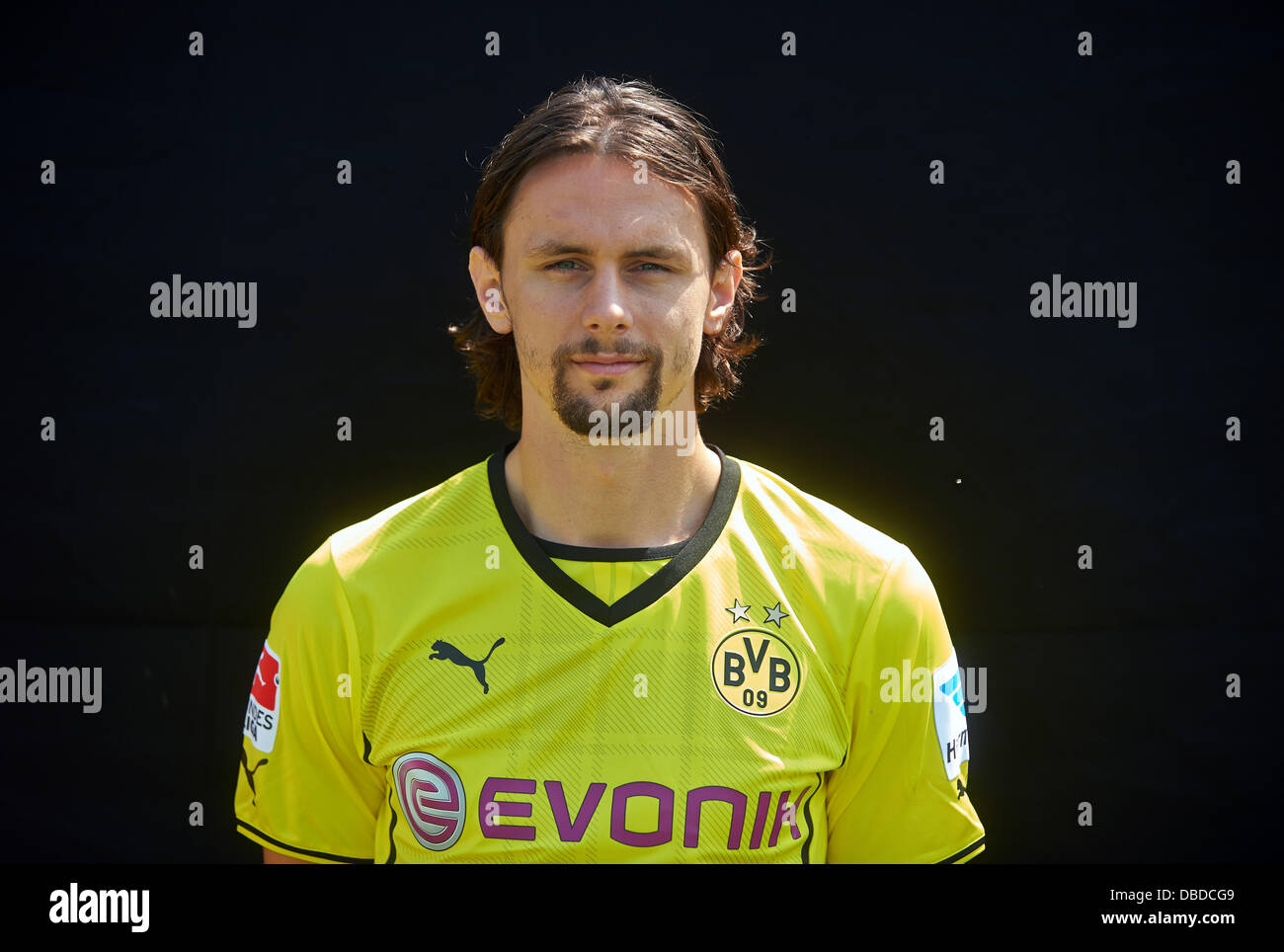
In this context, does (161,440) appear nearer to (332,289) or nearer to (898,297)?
(332,289)

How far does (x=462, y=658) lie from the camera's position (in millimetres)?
1766

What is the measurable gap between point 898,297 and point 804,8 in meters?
0.72

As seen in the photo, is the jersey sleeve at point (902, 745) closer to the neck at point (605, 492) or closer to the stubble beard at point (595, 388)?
the neck at point (605, 492)

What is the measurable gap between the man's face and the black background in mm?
846

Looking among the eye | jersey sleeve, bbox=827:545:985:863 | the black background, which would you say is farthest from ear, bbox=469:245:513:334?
jersey sleeve, bbox=827:545:985:863

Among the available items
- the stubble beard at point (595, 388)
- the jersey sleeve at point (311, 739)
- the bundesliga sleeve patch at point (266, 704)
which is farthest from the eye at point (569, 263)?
the bundesliga sleeve patch at point (266, 704)

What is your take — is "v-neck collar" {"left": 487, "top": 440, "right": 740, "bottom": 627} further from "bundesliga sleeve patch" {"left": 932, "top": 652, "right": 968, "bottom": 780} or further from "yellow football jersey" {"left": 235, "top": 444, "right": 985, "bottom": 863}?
"bundesliga sleeve patch" {"left": 932, "top": 652, "right": 968, "bottom": 780}

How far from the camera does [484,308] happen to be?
6.36 ft

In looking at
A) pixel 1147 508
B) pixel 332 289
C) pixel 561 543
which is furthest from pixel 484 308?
pixel 1147 508

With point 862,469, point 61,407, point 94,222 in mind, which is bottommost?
point 862,469

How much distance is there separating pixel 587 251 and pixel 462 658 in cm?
69

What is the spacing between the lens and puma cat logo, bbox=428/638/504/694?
1.75m

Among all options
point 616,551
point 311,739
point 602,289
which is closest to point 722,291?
point 602,289

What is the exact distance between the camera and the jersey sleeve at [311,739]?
1.81 meters
